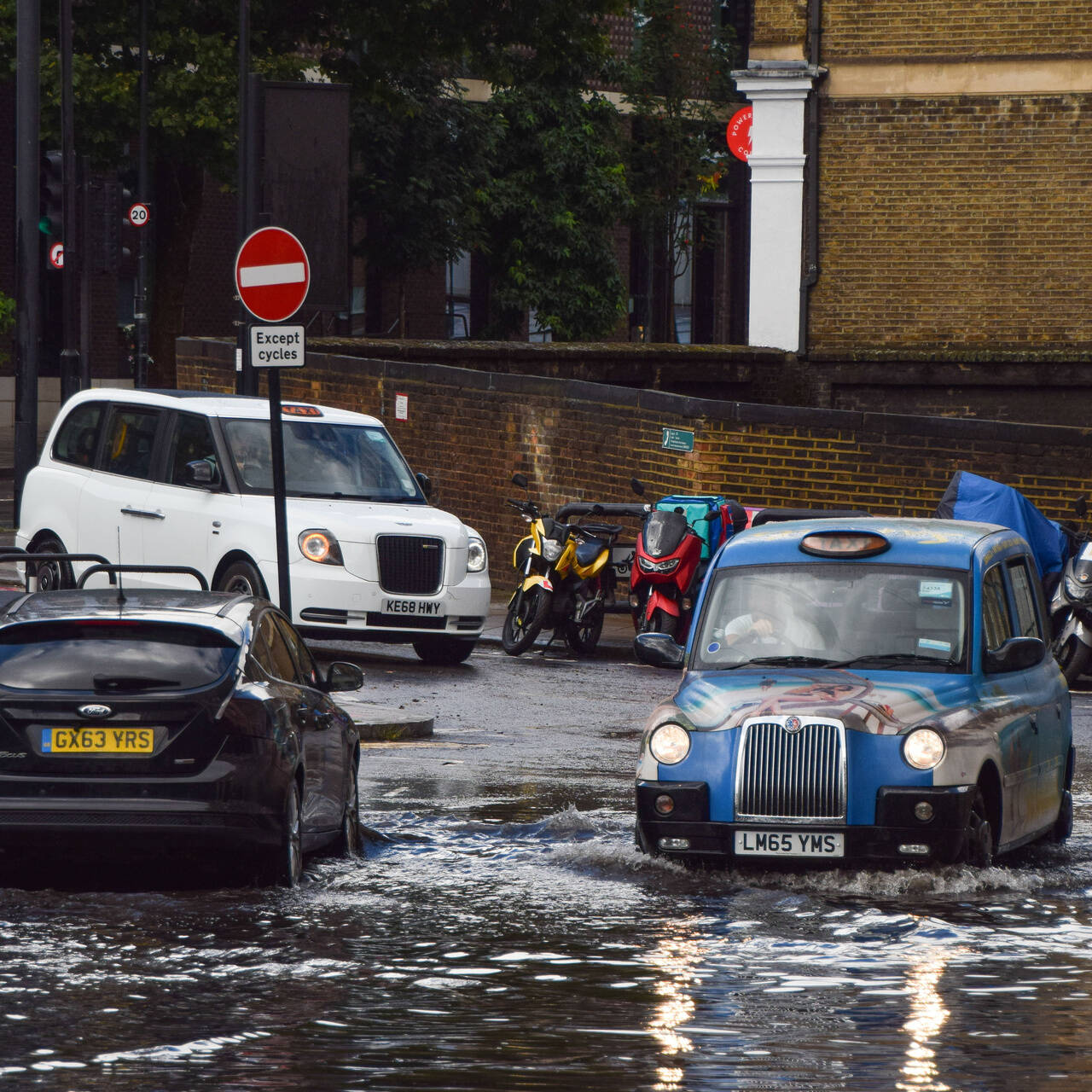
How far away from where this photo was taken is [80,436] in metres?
19.7

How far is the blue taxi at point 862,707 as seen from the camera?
9.04m

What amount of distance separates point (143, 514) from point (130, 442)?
784 mm

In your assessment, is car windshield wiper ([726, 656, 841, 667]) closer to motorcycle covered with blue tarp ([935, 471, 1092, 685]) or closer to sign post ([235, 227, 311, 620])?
sign post ([235, 227, 311, 620])

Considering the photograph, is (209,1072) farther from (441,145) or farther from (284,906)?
(441,145)

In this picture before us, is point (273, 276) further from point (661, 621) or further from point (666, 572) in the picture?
point (661, 621)

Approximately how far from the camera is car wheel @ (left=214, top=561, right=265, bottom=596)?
58.5 ft

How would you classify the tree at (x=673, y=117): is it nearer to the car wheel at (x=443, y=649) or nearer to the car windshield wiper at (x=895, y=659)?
the car wheel at (x=443, y=649)

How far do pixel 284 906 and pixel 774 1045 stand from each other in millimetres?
2757

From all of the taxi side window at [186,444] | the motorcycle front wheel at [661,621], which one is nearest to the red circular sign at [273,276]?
the taxi side window at [186,444]

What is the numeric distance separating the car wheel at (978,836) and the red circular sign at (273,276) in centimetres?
667

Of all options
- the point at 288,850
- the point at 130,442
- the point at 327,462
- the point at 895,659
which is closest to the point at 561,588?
the point at 327,462

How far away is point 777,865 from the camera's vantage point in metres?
9.17

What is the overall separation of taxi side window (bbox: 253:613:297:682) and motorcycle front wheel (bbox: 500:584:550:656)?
882cm

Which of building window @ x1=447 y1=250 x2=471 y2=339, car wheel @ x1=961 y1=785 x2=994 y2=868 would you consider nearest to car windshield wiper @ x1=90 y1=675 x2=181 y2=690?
car wheel @ x1=961 y1=785 x2=994 y2=868
